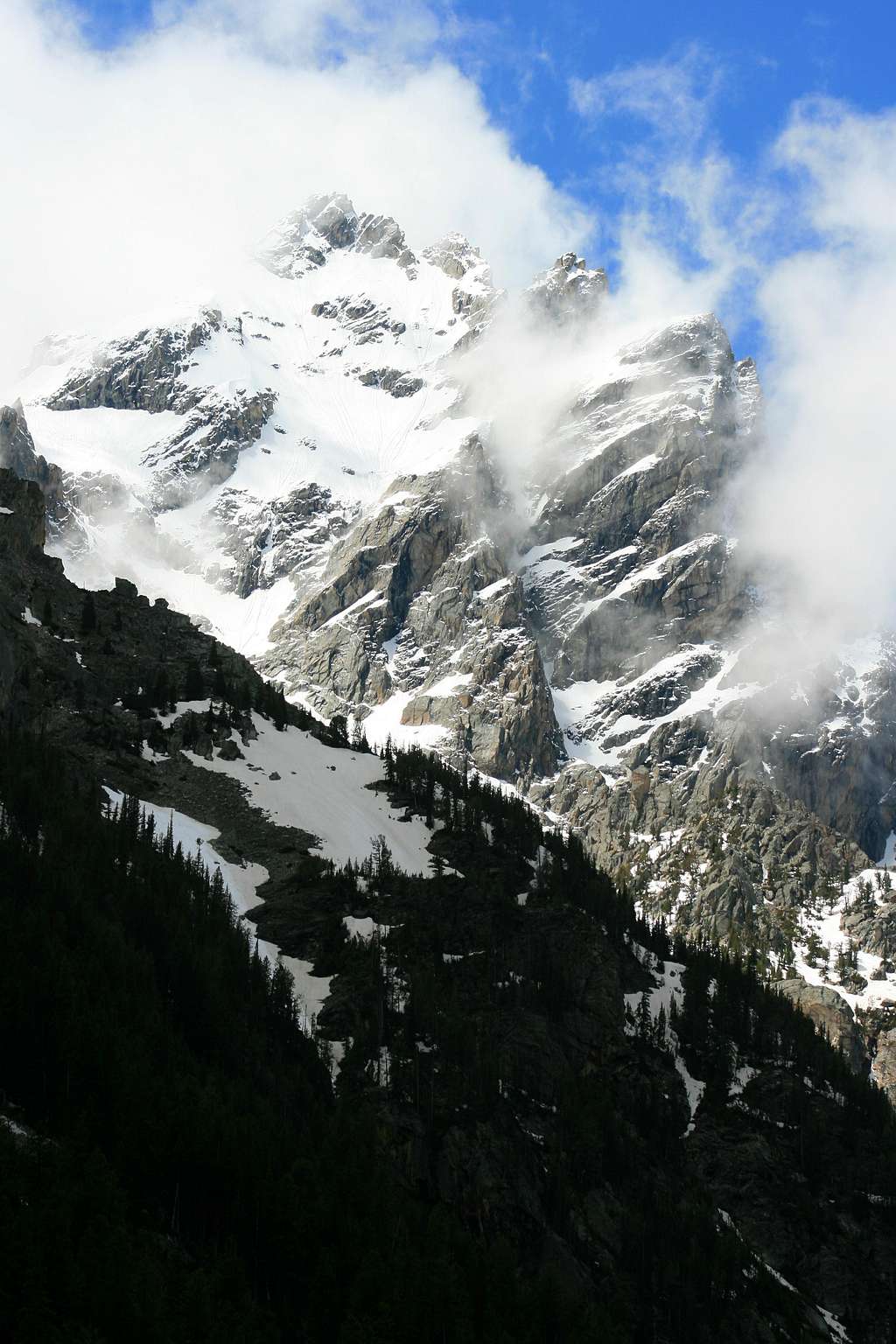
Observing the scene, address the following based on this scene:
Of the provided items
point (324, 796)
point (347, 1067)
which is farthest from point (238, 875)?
point (347, 1067)

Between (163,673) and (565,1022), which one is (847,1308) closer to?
(565,1022)

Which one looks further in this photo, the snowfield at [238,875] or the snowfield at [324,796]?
the snowfield at [324,796]

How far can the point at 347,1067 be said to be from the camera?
103 m

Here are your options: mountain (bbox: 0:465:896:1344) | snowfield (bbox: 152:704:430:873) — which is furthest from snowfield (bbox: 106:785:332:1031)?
snowfield (bbox: 152:704:430:873)

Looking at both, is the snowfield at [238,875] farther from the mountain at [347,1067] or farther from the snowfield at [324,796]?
the snowfield at [324,796]

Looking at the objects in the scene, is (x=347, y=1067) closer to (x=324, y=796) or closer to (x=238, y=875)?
(x=238, y=875)

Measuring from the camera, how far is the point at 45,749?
12519 centimetres

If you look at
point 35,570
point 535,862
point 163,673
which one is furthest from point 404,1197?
point 35,570

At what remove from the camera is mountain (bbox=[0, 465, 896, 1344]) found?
237 ft

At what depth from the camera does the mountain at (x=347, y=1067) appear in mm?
72188

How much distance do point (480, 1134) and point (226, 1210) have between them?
2996 centimetres

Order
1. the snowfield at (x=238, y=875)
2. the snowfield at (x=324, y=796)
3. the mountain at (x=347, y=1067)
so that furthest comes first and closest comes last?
the snowfield at (x=324, y=796), the snowfield at (x=238, y=875), the mountain at (x=347, y=1067)

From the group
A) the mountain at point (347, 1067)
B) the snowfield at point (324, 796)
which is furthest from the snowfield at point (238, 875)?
the snowfield at point (324, 796)

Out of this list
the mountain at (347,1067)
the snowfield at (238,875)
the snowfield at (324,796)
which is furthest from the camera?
the snowfield at (324,796)
